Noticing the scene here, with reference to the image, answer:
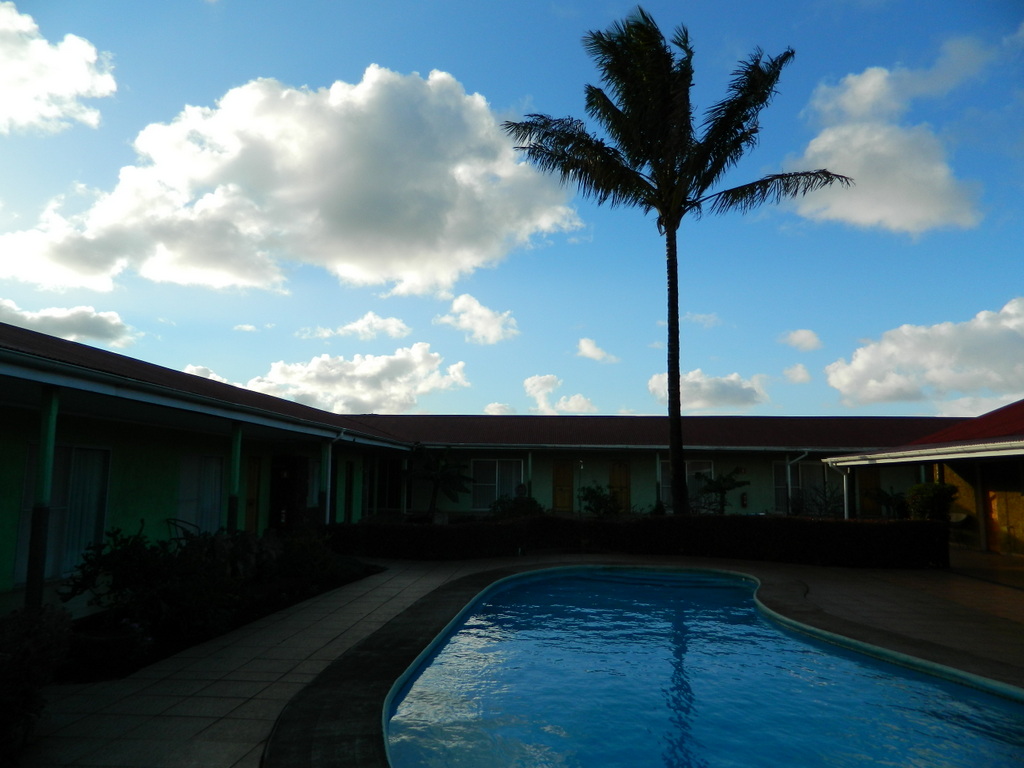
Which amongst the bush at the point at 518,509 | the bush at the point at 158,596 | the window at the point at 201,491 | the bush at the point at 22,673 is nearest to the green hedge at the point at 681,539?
the window at the point at 201,491

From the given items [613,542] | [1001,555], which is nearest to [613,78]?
[613,542]

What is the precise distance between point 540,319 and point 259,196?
7762mm

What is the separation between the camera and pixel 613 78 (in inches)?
611

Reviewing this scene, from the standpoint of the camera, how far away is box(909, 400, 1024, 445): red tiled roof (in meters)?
13.9

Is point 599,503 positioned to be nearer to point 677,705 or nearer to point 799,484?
point 799,484

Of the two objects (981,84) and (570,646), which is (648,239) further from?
(570,646)

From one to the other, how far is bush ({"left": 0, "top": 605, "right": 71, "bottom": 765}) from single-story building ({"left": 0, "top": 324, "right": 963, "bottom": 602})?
1.59 metres

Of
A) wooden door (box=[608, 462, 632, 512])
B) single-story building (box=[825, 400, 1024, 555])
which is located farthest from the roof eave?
wooden door (box=[608, 462, 632, 512])

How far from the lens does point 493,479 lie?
2416 centimetres

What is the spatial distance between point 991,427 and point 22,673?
18.0 meters

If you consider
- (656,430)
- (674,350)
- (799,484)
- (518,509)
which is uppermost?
(674,350)

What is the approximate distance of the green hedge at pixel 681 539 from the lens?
14.6 metres

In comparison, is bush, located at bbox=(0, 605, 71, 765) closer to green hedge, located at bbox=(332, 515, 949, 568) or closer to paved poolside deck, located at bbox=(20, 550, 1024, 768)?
paved poolside deck, located at bbox=(20, 550, 1024, 768)

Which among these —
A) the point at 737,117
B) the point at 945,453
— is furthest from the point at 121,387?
the point at 737,117
